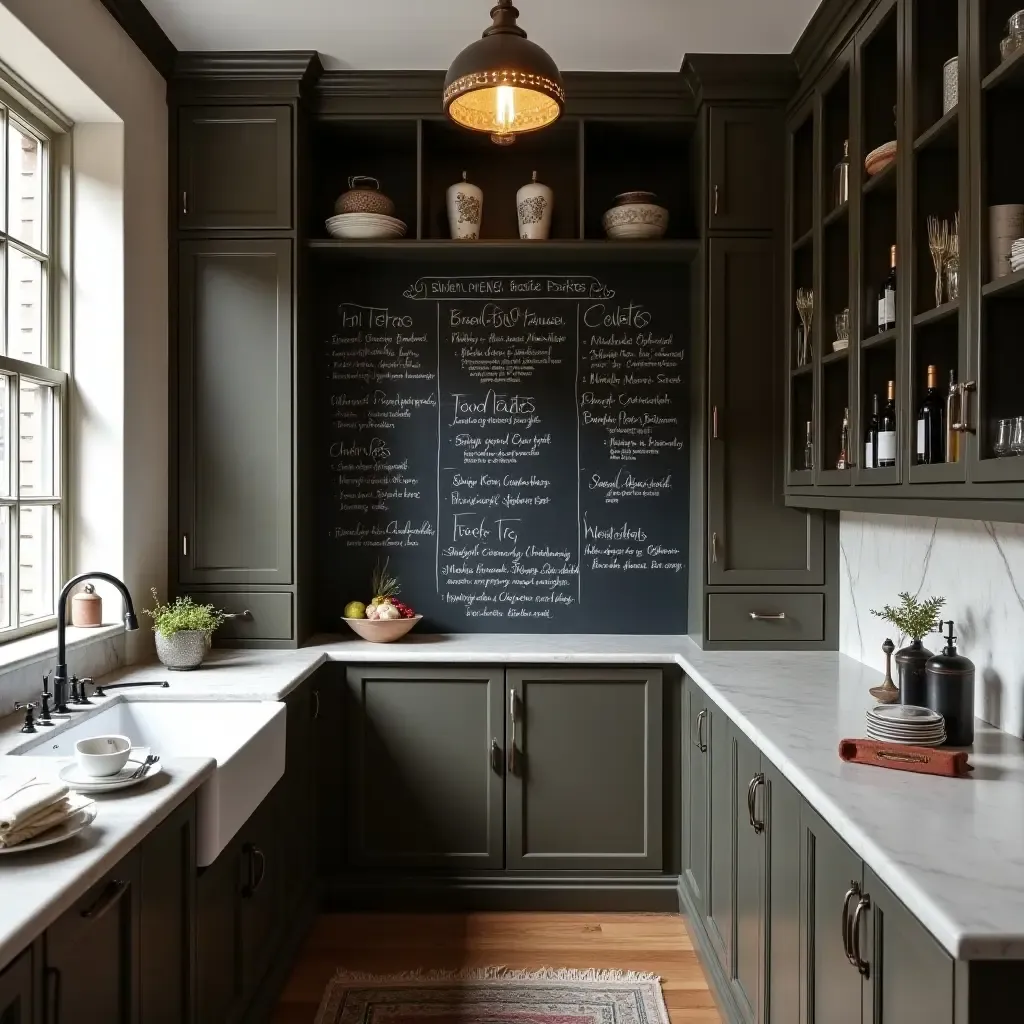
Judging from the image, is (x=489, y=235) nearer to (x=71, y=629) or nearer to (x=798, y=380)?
(x=798, y=380)

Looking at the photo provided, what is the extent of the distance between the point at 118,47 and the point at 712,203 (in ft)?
6.37

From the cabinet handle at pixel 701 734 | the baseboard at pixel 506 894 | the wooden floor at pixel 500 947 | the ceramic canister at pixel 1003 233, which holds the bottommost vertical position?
the wooden floor at pixel 500 947

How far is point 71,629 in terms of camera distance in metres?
2.56

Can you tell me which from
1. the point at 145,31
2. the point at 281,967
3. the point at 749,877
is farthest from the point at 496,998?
the point at 145,31

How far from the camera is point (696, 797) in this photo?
2.77 m

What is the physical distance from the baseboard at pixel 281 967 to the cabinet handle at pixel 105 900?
970 mm

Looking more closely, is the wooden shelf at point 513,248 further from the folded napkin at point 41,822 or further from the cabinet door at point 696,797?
the folded napkin at point 41,822

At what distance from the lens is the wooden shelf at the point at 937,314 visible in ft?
5.81

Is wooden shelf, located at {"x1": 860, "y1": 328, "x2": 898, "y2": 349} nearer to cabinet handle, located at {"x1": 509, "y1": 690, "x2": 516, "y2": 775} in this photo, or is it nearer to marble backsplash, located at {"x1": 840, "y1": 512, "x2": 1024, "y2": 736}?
marble backsplash, located at {"x1": 840, "y1": 512, "x2": 1024, "y2": 736}

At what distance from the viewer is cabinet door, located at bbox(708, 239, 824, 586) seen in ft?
9.84

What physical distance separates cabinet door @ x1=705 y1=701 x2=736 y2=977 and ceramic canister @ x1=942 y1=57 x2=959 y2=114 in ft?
5.13

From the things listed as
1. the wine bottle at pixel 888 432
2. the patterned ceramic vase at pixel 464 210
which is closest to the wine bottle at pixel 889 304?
the wine bottle at pixel 888 432

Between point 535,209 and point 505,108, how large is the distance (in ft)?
3.55

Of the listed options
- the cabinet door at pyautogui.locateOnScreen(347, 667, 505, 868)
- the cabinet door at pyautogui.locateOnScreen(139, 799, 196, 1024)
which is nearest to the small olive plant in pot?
the cabinet door at pyautogui.locateOnScreen(347, 667, 505, 868)
